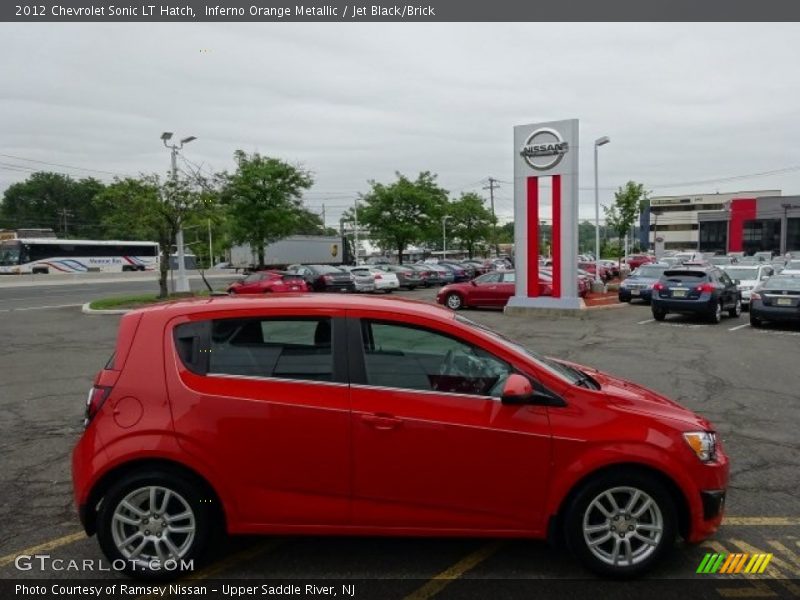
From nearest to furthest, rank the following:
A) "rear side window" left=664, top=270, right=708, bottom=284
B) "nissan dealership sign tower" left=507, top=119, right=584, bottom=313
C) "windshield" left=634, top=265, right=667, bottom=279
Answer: "rear side window" left=664, top=270, right=708, bottom=284, "nissan dealership sign tower" left=507, top=119, right=584, bottom=313, "windshield" left=634, top=265, right=667, bottom=279

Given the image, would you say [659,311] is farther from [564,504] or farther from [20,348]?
[20,348]

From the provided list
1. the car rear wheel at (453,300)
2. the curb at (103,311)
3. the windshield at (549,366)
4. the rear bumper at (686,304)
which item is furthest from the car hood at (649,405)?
the curb at (103,311)

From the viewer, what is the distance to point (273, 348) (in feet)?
11.4

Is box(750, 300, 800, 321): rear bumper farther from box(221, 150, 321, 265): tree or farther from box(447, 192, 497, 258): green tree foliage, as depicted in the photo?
box(447, 192, 497, 258): green tree foliage

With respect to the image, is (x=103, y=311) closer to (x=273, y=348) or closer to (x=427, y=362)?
(x=273, y=348)

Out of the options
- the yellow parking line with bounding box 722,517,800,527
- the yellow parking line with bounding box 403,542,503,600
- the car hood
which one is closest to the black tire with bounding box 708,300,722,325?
the yellow parking line with bounding box 722,517,800,527

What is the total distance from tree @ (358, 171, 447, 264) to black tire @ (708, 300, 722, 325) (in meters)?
28.7

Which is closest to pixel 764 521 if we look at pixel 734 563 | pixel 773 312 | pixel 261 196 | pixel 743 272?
pixel 734 563

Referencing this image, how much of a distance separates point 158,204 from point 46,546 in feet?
63.6

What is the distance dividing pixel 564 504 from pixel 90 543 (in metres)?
3.01

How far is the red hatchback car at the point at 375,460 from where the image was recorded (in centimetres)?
321

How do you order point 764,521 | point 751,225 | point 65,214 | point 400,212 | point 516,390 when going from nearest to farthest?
point 516,390, point 764,521, point 400,212, point 751,225, point 65,214

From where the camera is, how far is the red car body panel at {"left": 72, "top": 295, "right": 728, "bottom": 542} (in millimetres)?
3207

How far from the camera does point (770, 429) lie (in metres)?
6.09
